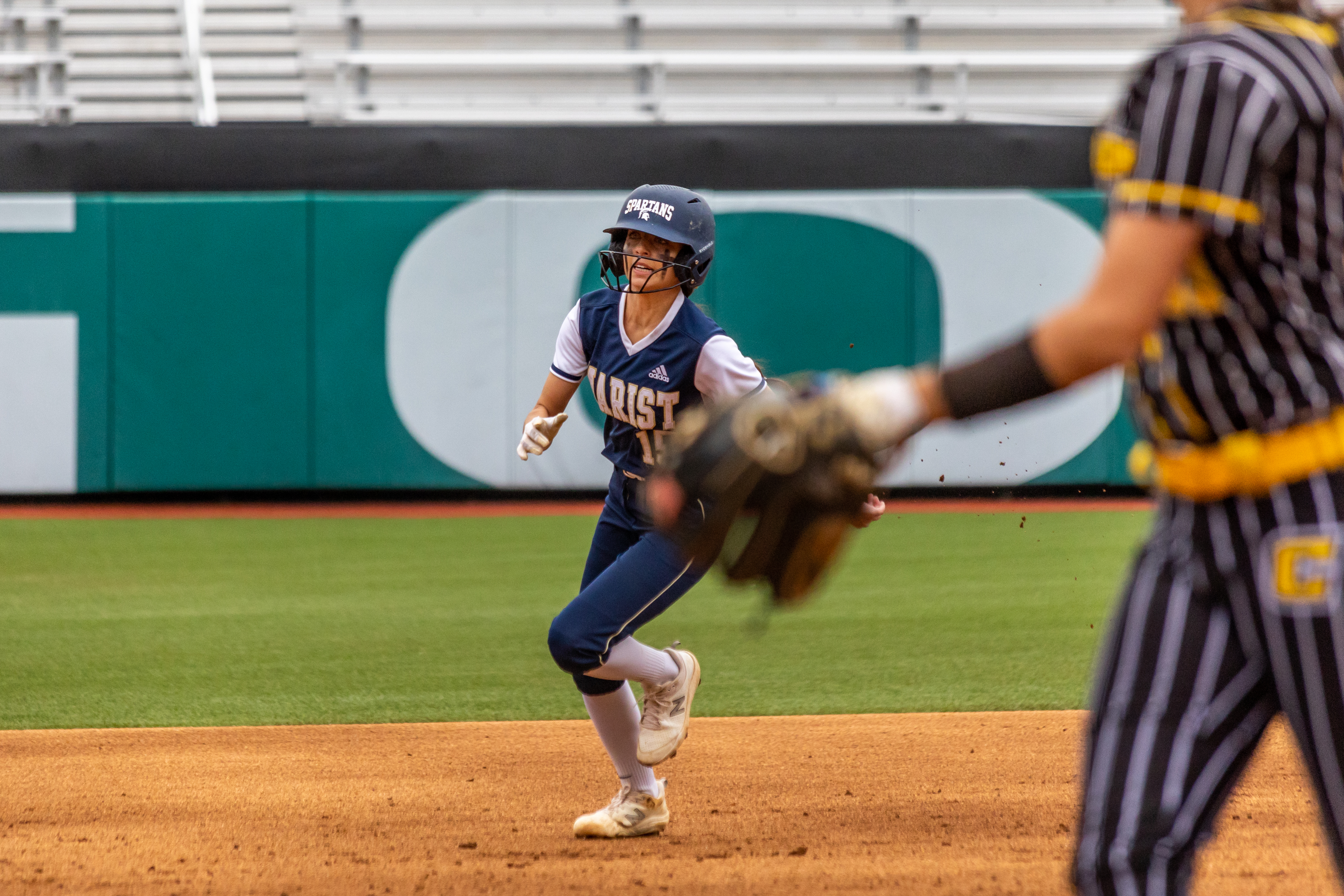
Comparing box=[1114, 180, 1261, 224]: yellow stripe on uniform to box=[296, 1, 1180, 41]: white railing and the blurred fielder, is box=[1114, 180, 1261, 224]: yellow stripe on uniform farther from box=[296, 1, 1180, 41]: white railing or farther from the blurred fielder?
box=[296, 1, 1180, 41]: white railing

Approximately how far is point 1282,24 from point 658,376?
2.36 metres

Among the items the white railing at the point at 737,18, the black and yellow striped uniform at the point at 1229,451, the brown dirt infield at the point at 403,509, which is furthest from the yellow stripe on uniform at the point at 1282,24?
the white railing at the point at 737,18

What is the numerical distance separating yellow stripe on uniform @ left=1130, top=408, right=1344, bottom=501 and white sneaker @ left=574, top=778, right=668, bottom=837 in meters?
2.49

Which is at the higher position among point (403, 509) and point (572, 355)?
point (572, 355)

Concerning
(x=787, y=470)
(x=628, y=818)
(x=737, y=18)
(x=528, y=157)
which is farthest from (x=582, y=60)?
(x=787, y=470)

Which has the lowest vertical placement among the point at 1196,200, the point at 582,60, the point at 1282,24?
the point at 1196,200

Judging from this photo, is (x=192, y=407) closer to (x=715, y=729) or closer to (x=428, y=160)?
(x=428, y=160)

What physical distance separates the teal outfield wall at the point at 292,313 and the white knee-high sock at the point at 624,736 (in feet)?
28.9

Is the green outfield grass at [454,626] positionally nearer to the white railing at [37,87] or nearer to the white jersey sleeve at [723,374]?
the white jersey sleeve at [723,374]

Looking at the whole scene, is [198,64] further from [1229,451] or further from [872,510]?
[1229,451]

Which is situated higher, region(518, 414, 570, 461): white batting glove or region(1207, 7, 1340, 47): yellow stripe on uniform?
region(1207, 7, 1340, 47): yellow stripe on uniform

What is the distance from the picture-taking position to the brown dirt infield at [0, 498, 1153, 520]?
12609mm

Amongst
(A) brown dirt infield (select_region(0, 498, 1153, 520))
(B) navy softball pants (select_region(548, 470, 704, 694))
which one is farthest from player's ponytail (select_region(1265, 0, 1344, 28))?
(A) brown dirt infield (select_region(0, 498, 1153, 520))

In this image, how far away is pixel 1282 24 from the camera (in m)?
1.74
